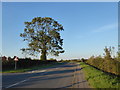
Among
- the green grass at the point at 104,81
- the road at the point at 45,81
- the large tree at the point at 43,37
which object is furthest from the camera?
the large tree at the point at 43,37

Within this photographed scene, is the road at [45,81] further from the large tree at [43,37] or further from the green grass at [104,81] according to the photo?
the large tree at [43,37]

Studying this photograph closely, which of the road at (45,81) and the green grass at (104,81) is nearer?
the green grass at (104,81)

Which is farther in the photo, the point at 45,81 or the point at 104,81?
the point at 45,81

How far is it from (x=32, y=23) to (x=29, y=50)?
8748 millimetres

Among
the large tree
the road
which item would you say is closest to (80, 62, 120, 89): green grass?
the road

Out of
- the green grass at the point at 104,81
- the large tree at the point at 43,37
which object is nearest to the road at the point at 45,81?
the green grass at the point at 104,81

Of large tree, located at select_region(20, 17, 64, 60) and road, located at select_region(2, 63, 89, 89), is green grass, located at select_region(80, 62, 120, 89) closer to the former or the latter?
road, located at select_region(2, 63, 89, 89)

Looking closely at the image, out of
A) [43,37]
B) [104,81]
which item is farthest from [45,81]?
[43,37]

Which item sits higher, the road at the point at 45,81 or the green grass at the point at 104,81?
the green grass at the point at 104,81

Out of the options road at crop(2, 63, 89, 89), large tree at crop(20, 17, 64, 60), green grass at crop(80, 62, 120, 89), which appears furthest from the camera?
large tree at crop(20, 17, 64, 60)

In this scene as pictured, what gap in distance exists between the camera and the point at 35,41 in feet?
166

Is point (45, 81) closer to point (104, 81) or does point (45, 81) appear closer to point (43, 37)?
point (104, 81)

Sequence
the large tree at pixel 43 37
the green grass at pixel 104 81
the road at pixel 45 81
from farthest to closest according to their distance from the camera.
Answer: the large tree at pixel 43 37 → the road at pixel 45 81 → the green grass at pixel 104 81

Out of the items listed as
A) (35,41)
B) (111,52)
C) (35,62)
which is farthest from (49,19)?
(111,52)
